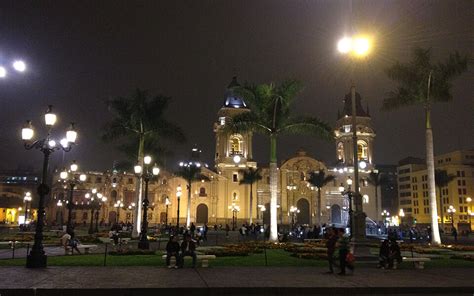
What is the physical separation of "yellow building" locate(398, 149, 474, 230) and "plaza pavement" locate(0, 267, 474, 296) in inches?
3293

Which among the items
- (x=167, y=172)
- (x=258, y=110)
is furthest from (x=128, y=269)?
(x=167, y=172)

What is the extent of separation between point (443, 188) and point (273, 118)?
87.4 metres

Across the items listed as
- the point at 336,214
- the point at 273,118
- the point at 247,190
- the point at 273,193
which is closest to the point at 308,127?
the point at 273,118

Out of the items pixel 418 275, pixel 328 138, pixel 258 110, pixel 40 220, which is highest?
pixel 258 110

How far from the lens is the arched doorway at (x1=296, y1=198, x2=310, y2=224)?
83.6m

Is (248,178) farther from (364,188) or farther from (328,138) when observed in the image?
(328,138)

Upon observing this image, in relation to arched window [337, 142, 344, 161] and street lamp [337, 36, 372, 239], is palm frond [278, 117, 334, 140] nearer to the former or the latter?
street lamp [337, 36, 372, 239]

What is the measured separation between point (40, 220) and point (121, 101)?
71.2ft

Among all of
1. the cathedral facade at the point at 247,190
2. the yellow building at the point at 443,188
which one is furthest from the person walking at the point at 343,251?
the yellow building at the point at 443,188

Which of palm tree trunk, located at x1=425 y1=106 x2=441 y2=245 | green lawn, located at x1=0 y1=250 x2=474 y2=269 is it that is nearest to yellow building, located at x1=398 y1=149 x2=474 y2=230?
palm tree trunk, located at x1=425 y1=106 x2=441 y2=245

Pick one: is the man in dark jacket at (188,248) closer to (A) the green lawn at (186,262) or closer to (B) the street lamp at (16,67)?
(A) the green lawn at (186,262)

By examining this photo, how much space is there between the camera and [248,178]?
231 ft

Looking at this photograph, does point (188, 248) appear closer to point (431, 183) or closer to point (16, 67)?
point (16, 67)

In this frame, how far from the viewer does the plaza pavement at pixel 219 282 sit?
1080cm
